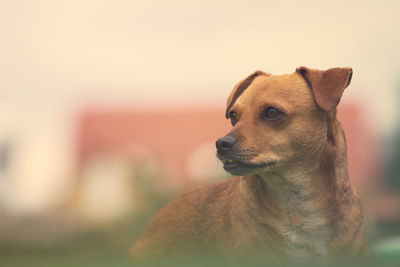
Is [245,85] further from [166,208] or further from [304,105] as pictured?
[166,208]

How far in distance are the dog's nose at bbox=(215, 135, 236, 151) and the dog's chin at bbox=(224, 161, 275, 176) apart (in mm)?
97

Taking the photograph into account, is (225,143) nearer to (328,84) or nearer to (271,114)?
(271,114)

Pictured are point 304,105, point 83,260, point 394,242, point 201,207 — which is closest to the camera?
point 83,260

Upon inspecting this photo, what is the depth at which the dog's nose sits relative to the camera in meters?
3.11

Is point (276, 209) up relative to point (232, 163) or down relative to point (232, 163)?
down

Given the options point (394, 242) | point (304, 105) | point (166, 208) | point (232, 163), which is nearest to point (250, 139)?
point (232, 163)

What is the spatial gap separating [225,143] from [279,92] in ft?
1.64

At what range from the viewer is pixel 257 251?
321 cm

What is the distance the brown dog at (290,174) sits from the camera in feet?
10.5

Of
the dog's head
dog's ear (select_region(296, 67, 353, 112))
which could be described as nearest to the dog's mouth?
the dog's head

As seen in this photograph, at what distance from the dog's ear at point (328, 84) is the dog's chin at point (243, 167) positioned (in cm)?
52

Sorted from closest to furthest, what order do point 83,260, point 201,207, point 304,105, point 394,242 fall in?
point 83,260
point 304,105
point 201,207
point 394,242

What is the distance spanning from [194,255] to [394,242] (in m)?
1.74

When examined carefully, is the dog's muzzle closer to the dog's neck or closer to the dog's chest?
the dog's neck
